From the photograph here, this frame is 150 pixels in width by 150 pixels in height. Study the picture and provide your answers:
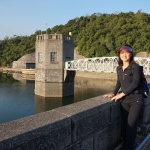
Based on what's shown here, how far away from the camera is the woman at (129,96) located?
2527mm

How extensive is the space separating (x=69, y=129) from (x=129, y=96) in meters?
1.03

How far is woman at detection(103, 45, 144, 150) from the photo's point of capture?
2.53 meters

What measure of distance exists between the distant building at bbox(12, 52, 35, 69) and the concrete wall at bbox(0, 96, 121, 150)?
51.4 m

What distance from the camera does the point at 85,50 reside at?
48031mm

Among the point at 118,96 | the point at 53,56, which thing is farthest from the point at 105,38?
the point at 118,96

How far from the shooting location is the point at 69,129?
1935 mm

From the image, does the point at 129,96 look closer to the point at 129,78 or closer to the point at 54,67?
the point at 129,78

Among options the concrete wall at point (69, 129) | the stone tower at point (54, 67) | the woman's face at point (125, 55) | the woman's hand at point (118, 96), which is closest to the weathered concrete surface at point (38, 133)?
the concrete wall at point (69, 129)

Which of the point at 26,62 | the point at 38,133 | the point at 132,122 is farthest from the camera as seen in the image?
the point at 26,62

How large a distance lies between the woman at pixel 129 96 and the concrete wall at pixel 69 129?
15 cm

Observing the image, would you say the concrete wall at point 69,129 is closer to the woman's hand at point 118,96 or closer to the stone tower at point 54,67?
the woman's hand at point 118,96

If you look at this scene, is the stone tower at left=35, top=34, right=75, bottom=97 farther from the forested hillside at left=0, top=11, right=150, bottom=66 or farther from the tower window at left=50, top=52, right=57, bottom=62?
the forested hillside at left=0, top=11, right=150, bottom=66

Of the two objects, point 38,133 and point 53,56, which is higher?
point 53,56

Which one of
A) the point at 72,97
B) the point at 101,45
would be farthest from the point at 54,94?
the point at 101,45
